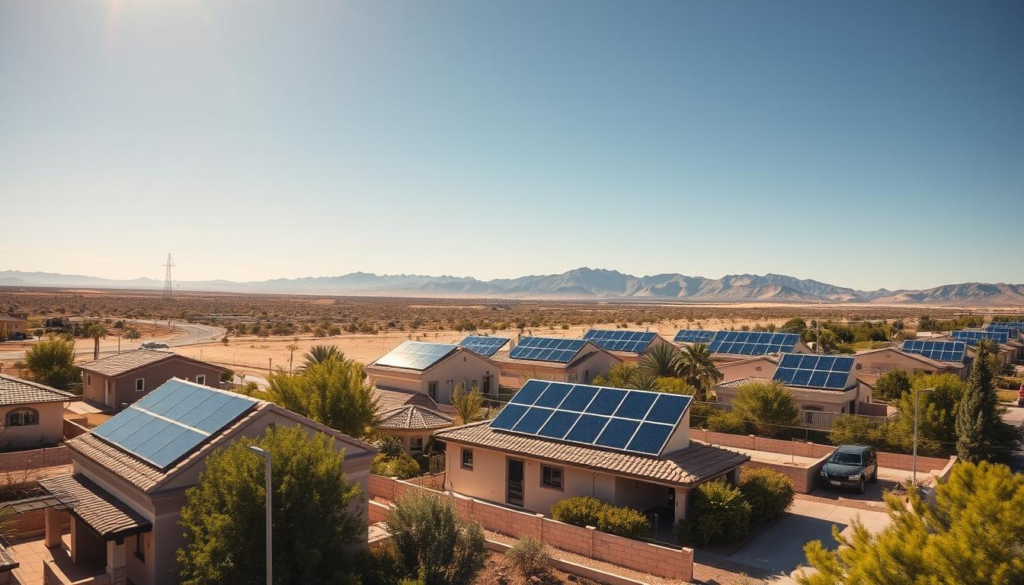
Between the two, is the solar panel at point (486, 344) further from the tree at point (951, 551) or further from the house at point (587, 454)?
the tree at point (951, 551)

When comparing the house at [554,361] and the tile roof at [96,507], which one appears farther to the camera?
the house at [554,361]

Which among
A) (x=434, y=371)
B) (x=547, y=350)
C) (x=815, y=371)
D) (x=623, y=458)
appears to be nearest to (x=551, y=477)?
(x=623, y=458)

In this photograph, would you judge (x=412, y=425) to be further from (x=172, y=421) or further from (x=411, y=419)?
(x=172, y=421)

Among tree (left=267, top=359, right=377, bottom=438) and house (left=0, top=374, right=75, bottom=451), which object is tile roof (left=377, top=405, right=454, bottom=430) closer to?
tree (left=267, top=359, right=377, bottom=438)

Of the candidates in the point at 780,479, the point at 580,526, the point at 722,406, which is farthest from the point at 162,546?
the point at 722,406

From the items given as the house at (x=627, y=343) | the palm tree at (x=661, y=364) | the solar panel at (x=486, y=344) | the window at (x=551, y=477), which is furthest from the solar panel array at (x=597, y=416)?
the house at (x=627, y=343)

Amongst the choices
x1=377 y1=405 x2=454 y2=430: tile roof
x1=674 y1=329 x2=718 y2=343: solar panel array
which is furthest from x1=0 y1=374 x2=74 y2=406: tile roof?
x1=674 y1=329 x2=718 y2=343: solar panel array
